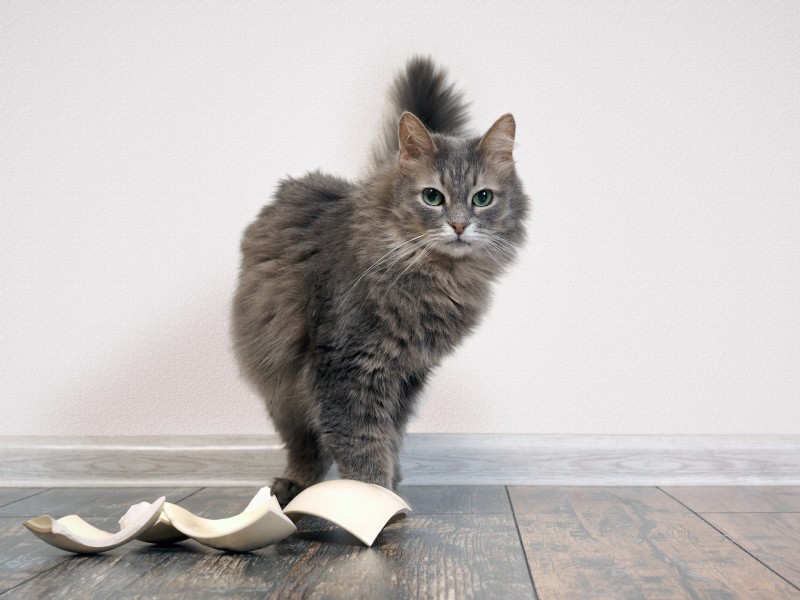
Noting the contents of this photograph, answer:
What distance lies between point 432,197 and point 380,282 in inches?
8.5

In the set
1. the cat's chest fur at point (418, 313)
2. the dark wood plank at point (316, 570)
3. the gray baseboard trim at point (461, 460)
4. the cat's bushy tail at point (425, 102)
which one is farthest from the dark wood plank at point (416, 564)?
the cat's bushy tail at point (425, 102)

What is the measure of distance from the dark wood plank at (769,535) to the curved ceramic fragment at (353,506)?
67 centimetres

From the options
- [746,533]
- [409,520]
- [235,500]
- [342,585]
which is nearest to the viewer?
[342,585]

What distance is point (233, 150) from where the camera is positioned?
2107 mm

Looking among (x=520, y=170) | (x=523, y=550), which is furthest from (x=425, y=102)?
(x=523, y=550)

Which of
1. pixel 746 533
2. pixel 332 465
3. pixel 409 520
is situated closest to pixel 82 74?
pixel 332 465

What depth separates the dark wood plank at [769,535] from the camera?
1323mm

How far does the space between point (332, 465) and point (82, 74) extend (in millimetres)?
1301

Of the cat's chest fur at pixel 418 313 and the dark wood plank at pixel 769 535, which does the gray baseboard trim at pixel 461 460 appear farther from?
the cat's chest fur at pixel 418 313

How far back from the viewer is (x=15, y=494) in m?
1.99

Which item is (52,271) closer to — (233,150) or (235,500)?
(233,150)

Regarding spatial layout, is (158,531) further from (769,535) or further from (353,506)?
(769,535)

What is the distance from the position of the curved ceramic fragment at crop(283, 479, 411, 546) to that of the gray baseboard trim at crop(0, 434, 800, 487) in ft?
1.97

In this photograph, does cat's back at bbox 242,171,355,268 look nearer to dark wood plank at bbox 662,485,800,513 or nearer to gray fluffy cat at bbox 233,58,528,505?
gray fluffy cat at bbox 233,58,528,505
